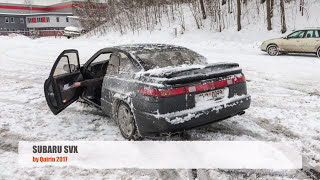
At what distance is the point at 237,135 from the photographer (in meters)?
3.98

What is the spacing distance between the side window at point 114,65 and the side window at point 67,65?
1.00 m

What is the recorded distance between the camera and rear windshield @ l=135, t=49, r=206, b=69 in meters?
3.83

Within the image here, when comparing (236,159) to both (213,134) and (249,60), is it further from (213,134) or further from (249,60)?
(249,60)

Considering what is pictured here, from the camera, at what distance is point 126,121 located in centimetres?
388

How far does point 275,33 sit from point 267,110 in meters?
15.0

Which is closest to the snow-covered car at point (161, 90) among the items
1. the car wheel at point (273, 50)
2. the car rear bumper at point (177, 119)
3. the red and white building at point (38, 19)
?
the car rear bumper at point (177, 119)

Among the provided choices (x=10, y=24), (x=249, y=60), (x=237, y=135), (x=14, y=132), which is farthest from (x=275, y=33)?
(x=10, y=24)

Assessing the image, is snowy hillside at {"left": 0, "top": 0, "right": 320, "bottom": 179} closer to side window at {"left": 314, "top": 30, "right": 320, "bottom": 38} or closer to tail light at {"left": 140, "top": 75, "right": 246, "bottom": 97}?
tail light at {"left": 140, "top": 75, "right": 246, "bottom": 97}

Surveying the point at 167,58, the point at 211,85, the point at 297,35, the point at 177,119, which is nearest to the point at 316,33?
the point at 297,35

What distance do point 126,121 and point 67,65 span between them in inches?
76.5

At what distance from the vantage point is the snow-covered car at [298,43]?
452 inches

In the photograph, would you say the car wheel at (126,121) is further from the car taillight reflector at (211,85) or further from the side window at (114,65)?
the car taillight reflector at (211,85)

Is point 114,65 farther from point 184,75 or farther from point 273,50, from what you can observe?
A: point 273,50

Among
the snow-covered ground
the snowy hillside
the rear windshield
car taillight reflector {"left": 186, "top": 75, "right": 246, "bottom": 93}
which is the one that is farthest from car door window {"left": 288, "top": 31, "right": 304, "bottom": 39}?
car taillight reflector {"left": 186, "top": 75, "right": 246, "bottom": 93}
